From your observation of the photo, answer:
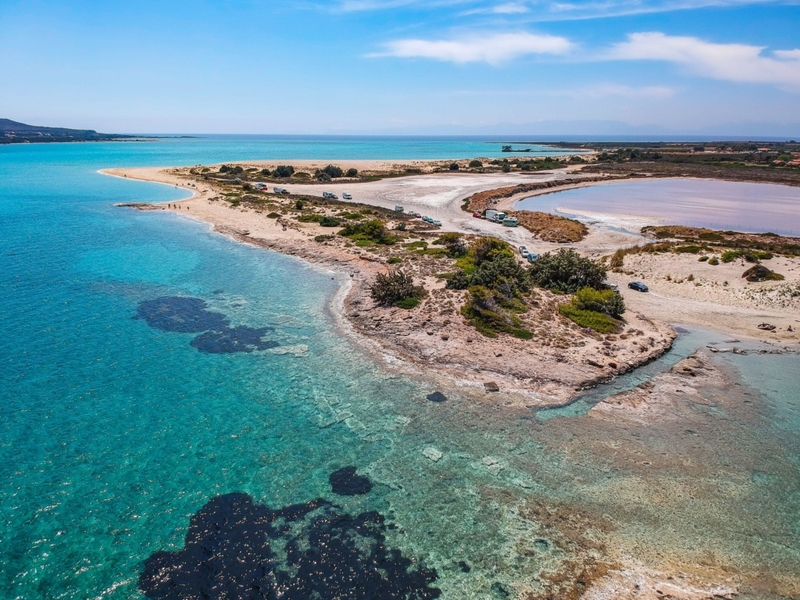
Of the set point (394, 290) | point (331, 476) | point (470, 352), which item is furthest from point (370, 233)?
point (331, 476)

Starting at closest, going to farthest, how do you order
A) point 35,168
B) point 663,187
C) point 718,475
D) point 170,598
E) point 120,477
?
point 170,598
point 120,477
point 718,475
point 663,187
point 35,168

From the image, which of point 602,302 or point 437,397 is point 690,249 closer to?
point 602,302

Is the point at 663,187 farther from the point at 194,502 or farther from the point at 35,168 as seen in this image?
the point at 35,168

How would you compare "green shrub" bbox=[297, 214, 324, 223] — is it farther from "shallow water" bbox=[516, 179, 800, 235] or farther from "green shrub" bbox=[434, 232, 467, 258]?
"shallow water" bbox=[516, 179, 800, 235]

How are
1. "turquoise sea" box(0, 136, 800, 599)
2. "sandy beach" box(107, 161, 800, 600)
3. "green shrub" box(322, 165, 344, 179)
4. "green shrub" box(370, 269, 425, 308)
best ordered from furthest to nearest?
"green shrub" box(322, 165, 344, 179) → "green shrub" box(370, 269, 425, 308) → "sandy beach" box(107, 161, 800, 600) → "turquoise sea" box(0, 136, 800, 599)

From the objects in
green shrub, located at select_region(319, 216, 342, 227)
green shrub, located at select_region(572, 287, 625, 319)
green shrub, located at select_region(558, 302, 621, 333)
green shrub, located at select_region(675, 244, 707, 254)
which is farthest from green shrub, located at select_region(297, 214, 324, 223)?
green shrub, located at select_region(675, 244, 707, 254)

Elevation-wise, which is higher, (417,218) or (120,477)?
(417,218)

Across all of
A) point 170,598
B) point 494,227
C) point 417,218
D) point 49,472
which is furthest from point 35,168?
point 170,598
